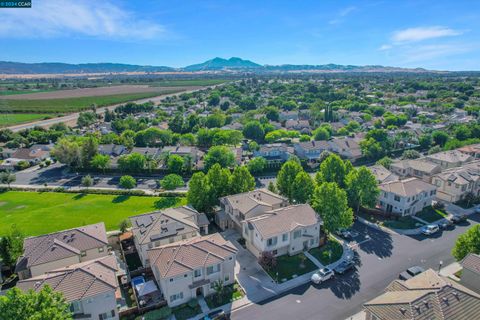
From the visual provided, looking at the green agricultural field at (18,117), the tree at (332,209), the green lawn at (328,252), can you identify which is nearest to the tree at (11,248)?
the green lawn at (328,252)

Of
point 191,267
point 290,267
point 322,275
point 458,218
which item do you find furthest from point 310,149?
point 191,267

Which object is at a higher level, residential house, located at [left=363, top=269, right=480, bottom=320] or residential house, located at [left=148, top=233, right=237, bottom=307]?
residential house, located at [left=363, top=269, right=480, bottom=320]

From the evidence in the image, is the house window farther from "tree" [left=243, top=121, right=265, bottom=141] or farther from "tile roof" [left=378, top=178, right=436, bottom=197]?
"tree" [left=243, top=121, right=265, bottom=141]

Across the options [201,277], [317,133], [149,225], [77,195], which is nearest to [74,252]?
[149,225]

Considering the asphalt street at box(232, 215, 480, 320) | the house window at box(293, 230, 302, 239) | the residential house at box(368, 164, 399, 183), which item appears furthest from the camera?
the residential house at box(368, 164, 399, 183)

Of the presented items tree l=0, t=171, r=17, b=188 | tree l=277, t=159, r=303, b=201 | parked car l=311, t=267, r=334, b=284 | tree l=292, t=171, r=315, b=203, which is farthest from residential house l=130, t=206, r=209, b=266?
tree l=0, t=171, r=17, b=188

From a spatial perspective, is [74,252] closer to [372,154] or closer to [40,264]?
[40,264]

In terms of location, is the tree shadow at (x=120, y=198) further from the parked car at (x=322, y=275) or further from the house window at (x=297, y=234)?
the parked car at (x=322, y=275)
